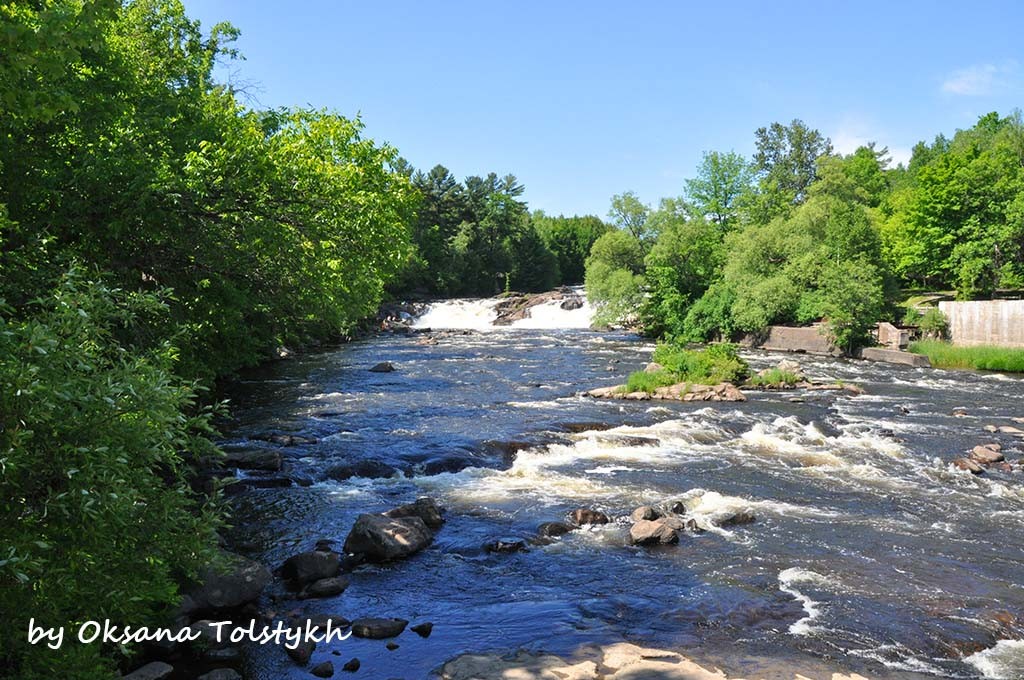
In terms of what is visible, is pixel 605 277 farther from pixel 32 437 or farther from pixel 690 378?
pixel 32 437

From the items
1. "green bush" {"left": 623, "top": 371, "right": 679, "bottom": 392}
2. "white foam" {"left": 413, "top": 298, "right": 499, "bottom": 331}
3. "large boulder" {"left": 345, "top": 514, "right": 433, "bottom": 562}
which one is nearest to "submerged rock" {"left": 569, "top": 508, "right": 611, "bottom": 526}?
"large boulder" {"left": 345, "top": 514, "right": 433, "bottom": 562}

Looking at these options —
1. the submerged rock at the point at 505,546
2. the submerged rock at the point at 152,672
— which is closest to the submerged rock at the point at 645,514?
the submerged rock at the point at 505,546

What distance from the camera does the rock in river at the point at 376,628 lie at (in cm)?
833

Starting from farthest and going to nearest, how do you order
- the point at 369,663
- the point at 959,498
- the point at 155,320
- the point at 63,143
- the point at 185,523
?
the point at 959,498 < the point at 155,320 < the point at 63,143 < the point at 369,663 < the point at 185,523

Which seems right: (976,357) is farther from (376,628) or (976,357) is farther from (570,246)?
(570,246)

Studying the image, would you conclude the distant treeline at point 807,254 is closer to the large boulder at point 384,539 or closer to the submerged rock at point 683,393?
the submerged rock at point 683,393

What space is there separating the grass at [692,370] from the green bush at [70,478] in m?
21.5

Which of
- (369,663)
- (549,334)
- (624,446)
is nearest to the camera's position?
(369,663)

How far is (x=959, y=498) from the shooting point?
45.1ft

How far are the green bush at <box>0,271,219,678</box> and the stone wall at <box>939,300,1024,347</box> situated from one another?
38658 millimetres

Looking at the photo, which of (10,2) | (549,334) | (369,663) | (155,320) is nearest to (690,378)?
(155,320)

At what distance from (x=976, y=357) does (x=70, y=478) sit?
120ft

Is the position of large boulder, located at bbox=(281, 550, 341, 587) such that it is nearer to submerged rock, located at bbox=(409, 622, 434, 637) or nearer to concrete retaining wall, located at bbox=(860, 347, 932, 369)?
submerged rock, located at bbox=(409, 622, 434, 637)

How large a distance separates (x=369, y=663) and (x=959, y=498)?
11.6m
